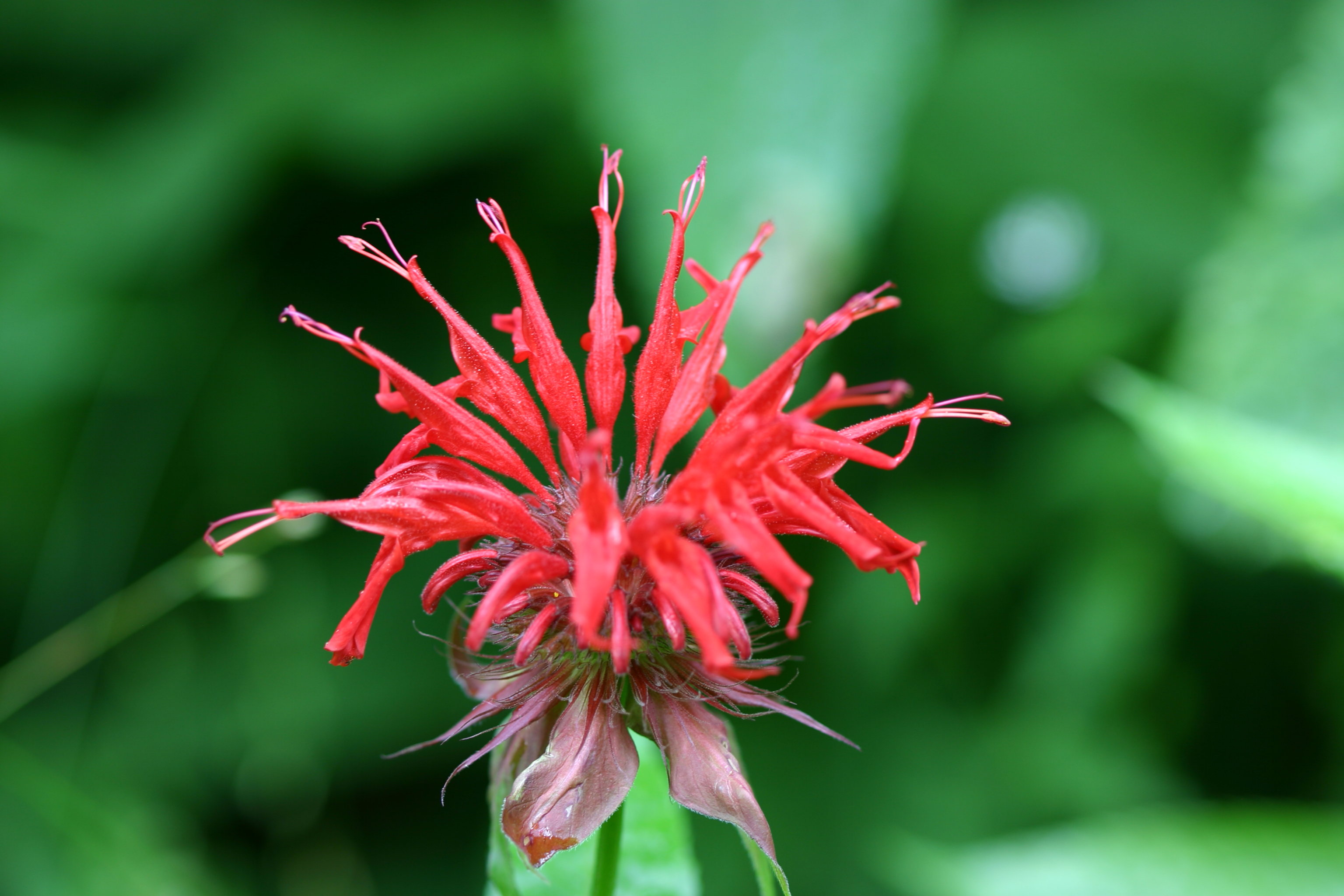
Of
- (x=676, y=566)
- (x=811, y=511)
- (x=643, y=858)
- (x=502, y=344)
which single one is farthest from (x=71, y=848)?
(x=811, y=511)

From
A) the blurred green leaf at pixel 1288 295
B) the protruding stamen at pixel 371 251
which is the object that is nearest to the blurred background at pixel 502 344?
the blurred green leaf at pixel 1288 295

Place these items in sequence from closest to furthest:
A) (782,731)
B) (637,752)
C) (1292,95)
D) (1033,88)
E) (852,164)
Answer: (637,752)
(852,164)
(1292,95)
(782,731)
(1033,88)

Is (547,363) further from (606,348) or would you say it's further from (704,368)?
(704,368)

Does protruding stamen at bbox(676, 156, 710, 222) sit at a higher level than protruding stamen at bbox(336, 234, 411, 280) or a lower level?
higher

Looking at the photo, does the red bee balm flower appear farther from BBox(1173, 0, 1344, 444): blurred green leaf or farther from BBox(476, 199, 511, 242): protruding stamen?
BBox(1173, 0, 1344, 444): blurred green leaf

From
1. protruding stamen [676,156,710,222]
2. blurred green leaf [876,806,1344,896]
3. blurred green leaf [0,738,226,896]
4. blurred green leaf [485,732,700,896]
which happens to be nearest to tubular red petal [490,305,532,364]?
protruding stamen [676,156,710,222]

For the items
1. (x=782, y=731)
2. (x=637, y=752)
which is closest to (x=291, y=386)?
(x=782, y=731)

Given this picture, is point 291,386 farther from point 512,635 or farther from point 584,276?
point 512,635
